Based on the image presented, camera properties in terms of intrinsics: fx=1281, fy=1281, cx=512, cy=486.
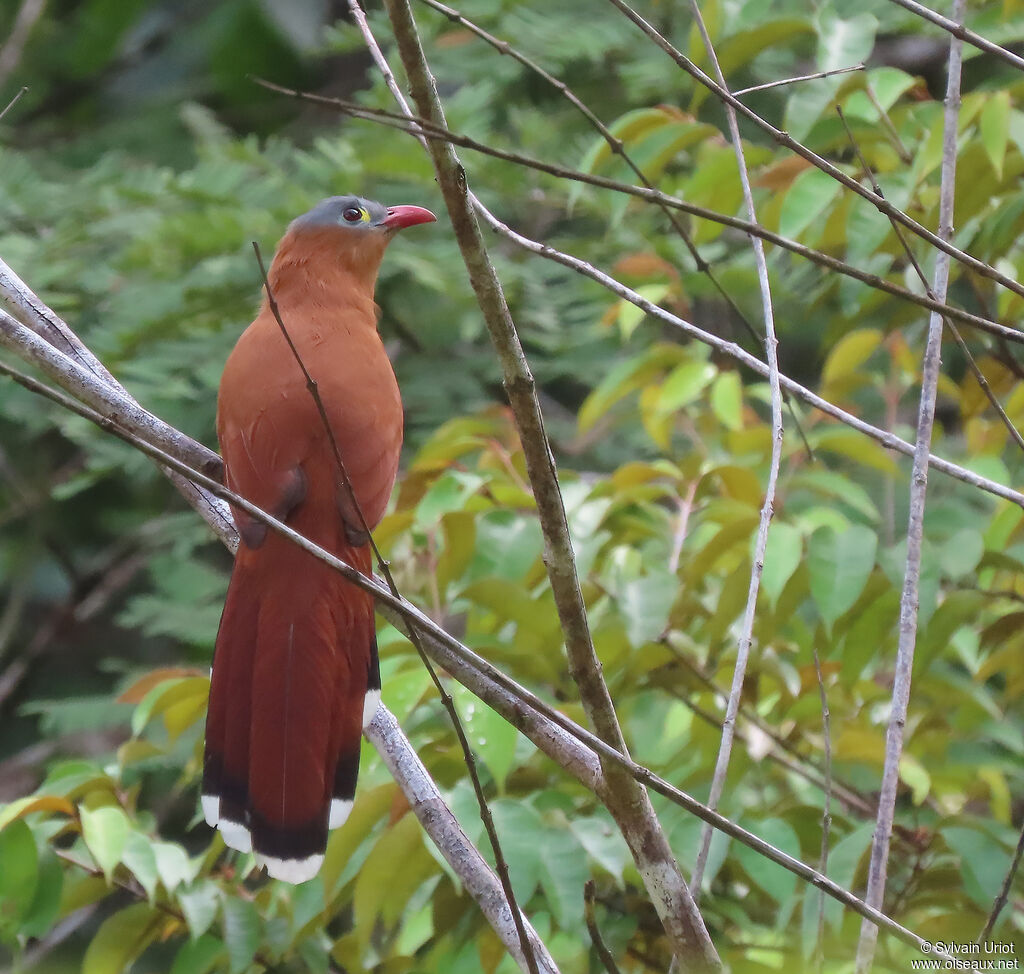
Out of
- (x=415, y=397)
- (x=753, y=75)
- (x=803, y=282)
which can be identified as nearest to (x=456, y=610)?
(x=415, y=397)

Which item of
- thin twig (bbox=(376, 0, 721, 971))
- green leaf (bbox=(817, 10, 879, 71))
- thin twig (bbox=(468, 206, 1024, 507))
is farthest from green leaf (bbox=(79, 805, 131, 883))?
green leaf (bbox=(817, 10, 879, 71))

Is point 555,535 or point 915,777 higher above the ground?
point 555,535

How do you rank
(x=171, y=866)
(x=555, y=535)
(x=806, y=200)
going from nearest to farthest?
(x=555, y=535) < (x=171, y=866) < (x=806, y=200)

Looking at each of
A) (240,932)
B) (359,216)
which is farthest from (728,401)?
(240,932)

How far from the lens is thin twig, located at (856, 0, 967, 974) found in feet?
5.03

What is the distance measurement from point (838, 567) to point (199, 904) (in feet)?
3.65

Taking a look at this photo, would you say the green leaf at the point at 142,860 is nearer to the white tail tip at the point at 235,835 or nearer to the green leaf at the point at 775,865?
the white tail tip at the point at 235,835

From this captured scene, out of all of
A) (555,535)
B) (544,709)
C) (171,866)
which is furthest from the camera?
(171,866)

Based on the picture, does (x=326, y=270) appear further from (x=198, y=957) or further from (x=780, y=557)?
(x=198, y=957)

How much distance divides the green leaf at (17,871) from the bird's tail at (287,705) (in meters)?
0.26

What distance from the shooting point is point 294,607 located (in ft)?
6.55

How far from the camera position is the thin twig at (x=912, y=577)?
1533 mm

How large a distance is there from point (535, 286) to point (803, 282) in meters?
0.78

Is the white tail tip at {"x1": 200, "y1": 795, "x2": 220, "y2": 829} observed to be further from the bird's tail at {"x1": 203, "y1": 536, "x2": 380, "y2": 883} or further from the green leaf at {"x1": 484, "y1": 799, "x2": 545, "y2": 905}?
the green leaf at {"x1": 484, "y1": 799, "x2": 545, "y2": 905}
